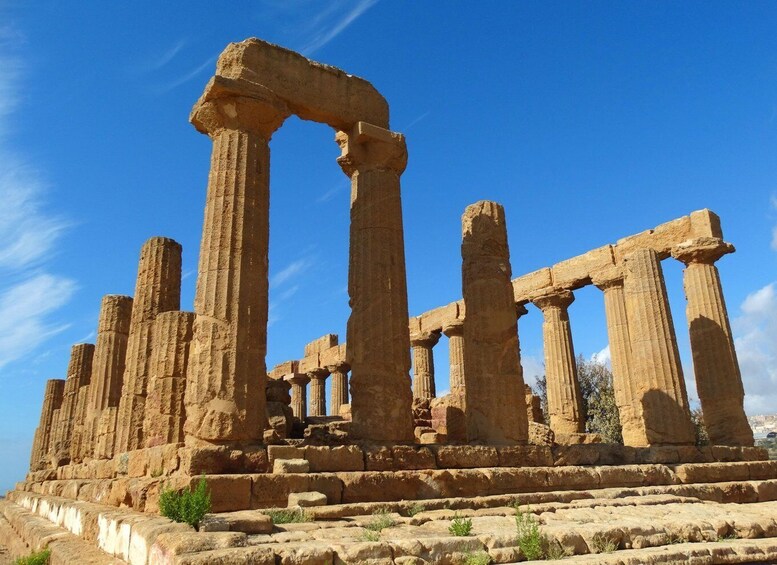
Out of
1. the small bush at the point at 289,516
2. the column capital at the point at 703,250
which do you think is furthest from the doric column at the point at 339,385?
the small bush at the point at 289,516

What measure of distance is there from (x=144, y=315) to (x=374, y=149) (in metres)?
7.30

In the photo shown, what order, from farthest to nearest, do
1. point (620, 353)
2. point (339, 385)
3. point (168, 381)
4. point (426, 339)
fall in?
1. point (339, 385)
2. point (426, 339)
3. point (620, 353)
4. point (168, 381)

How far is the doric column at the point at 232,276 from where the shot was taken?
991 cm

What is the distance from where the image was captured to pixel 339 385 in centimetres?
3073

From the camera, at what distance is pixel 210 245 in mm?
10750

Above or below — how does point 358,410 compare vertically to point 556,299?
below

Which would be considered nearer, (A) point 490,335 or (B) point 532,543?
(B) point 532,543

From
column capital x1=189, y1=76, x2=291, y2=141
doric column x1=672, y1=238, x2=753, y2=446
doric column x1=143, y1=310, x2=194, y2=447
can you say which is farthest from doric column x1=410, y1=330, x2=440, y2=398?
column capital x1=189, y1=76, x2=291, y2=141

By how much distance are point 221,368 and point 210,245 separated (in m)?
2.05

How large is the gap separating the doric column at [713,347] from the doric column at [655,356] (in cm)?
158

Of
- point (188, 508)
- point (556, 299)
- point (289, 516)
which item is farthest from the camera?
Result: point (556, 299)

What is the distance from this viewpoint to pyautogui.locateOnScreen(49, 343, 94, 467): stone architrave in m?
23.6

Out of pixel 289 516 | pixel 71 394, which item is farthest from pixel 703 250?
pixel 71 394

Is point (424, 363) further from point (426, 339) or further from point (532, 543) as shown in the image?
point (532, 543)
